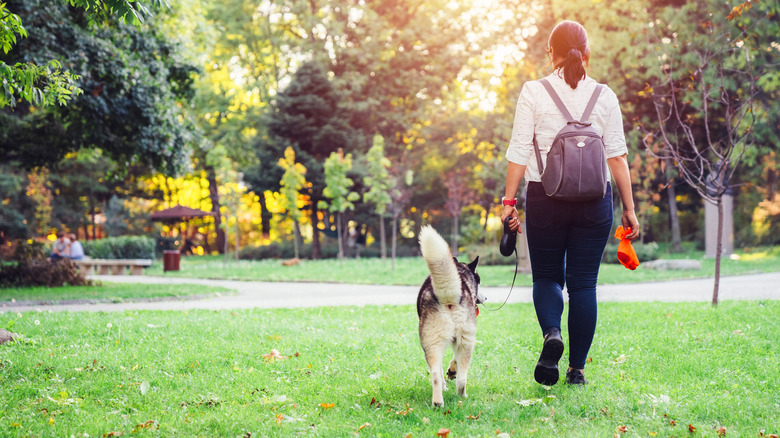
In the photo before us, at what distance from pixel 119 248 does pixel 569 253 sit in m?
23.9

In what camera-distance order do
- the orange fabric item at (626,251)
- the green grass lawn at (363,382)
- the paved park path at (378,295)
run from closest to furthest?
the green grass lawn at (363,382) < the orange fabric item at (626,251) < the paved park path at (378,295)

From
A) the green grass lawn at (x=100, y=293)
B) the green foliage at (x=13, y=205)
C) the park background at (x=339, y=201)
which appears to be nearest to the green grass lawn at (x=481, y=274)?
the park background at (x=339, y=201)

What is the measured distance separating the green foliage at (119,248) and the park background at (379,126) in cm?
289

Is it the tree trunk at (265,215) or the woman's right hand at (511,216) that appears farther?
the tree trunk at (265,215)

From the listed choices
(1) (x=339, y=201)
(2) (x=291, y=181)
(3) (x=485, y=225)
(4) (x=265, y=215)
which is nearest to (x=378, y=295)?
(1) (x=339, y=201)

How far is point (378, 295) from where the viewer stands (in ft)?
39.4

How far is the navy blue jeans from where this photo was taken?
368 centimetres

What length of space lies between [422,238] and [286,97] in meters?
25.7

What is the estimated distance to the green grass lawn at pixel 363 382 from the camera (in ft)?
11.0

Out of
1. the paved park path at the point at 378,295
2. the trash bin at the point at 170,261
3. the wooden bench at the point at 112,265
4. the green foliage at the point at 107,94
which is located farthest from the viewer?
the trash bin at the point at 170,261

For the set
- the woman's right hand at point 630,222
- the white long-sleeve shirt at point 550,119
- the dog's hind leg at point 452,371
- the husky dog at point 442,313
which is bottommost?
the dog's hind leg at point 452,371

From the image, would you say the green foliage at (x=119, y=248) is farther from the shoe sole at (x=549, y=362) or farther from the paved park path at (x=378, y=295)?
the shoe sole at (x=549, y=362)

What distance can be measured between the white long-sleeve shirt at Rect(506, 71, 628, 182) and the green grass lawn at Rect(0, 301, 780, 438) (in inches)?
56.9

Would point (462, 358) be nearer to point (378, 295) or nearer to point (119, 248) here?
point (378, 295)
